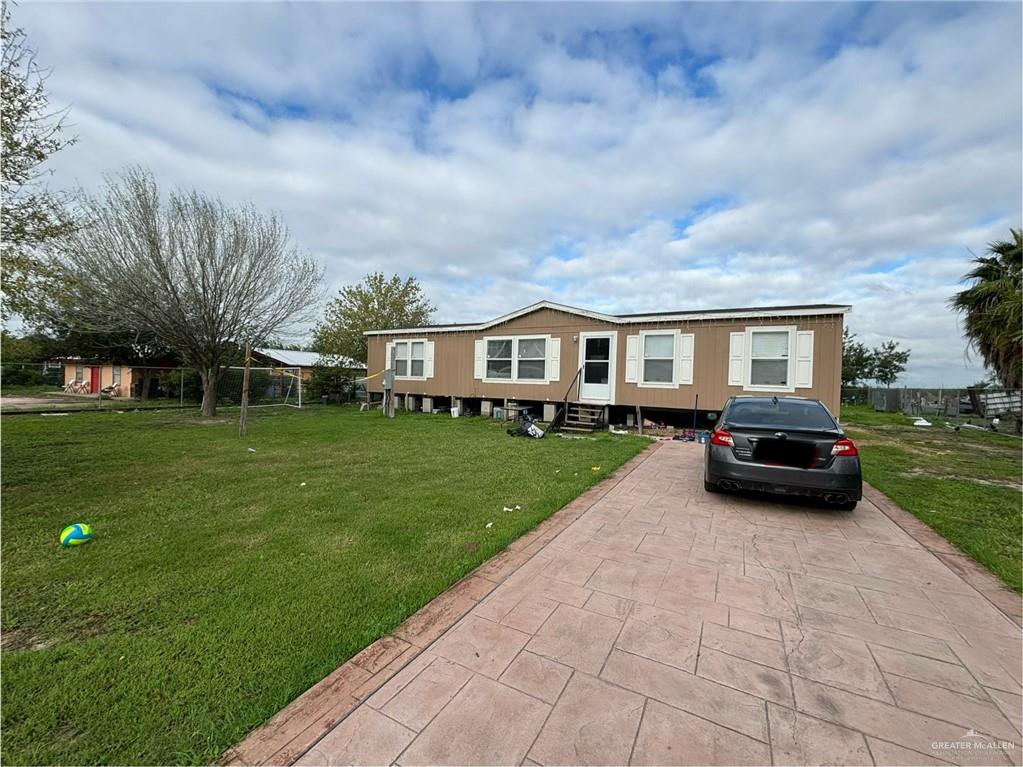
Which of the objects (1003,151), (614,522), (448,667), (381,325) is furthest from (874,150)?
(381,325)

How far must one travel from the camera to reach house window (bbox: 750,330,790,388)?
965cm

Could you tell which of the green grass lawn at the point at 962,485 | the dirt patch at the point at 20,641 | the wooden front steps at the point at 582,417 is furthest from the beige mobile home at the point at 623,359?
the dirt patch at the point at 20,641

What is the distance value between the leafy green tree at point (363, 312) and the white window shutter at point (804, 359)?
18.7 metres

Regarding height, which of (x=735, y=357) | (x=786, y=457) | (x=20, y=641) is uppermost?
(x=735, y=357)

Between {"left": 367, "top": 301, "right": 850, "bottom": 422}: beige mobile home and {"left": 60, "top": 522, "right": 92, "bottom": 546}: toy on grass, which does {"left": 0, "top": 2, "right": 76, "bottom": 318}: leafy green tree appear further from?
{"left": 367, "top": 301, "right": 850, "bottom": 422}: beige mobile home

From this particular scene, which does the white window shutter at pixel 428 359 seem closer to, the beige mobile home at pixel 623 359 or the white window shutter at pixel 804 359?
the beige mobile home at pixel 623 359

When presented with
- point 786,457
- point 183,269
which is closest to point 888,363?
point 786,457

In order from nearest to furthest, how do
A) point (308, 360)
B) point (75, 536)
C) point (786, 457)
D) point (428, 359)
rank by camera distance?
1. point (75, 536)
2. point (786, 457)
3. point (428, 359)
4. point (308, 360)

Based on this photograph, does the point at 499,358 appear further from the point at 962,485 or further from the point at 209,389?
the point at 962,485

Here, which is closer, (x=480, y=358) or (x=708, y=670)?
(x=708, y=670)

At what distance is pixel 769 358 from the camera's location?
984cm

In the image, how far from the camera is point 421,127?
33.6 ft

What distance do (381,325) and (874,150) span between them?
2128 centimetres

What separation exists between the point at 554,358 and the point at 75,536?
1065cm
